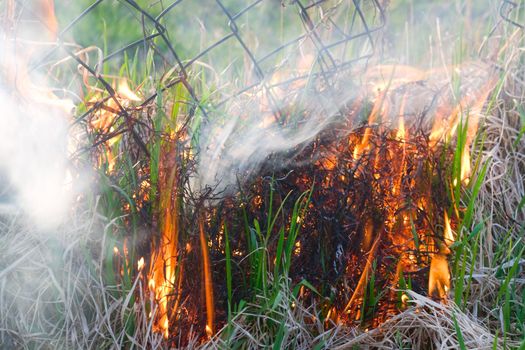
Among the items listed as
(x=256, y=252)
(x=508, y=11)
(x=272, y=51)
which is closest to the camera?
(x=256, y=252)

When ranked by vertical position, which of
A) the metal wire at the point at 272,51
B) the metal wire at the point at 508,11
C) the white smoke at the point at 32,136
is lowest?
the white smoke at the point at 32,136

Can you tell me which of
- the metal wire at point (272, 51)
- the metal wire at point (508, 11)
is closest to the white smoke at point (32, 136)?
the metal wire at point (272, 51)

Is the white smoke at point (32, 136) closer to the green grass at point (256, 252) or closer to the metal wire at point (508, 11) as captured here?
the green grass at point (256, 252)

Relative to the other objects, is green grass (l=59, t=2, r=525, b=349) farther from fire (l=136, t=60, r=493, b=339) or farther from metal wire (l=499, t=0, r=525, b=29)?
metal wire (l=499, t=0, r=525, b=29)

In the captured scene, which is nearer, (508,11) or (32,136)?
(32,136)

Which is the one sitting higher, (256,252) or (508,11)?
(508,11)

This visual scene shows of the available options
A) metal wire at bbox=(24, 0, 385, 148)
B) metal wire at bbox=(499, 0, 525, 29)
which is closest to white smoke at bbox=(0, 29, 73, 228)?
metal wire at bbox=(24, 0, 385, 148)

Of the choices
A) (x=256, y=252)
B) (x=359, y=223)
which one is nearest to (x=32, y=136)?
(x=256, y=252)

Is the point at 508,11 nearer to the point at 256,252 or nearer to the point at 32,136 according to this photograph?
the point at 256,252

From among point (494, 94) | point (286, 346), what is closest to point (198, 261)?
point (286, 346)

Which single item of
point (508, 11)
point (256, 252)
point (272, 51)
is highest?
point (508, 11)

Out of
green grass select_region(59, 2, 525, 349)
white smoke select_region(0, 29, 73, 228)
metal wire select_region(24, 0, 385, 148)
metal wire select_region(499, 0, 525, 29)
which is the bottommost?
green grass select_region(59, 2, 525, 349)

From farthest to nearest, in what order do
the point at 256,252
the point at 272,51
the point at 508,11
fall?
the point at 508,11, the point at 272,51, the point at 256,252

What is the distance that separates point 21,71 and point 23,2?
16 centimetres
